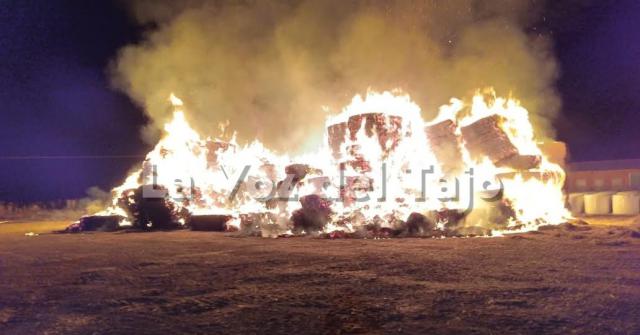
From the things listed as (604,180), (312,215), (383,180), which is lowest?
(312,215)

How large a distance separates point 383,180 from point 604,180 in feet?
39.3

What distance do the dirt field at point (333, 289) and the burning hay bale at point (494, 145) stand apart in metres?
4.61

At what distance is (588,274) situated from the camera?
568cm

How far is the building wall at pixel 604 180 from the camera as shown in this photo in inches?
764

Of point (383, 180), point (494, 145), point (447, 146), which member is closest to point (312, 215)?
point (383, 180)

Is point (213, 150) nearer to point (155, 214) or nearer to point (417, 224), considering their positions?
point (155, 214)

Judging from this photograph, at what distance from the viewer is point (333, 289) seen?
16.9 feet

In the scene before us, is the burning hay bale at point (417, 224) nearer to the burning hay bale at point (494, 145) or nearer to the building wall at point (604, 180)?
the burning hay bale at point (494, 145)

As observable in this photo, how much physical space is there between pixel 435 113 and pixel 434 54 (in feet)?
6.81

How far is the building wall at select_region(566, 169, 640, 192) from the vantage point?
63.7ft

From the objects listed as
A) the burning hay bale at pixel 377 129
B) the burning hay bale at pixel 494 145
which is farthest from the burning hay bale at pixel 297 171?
the burning hay bale at pixel 494 145

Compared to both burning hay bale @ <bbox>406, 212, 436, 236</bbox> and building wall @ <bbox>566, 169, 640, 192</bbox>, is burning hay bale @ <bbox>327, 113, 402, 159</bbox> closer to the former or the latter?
burning hay bale @ <bbox>406, 212, 436, 236</bbox>

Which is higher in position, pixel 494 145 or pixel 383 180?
pixel 494 145

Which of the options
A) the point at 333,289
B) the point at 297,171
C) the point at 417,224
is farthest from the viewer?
the point at 297,171
